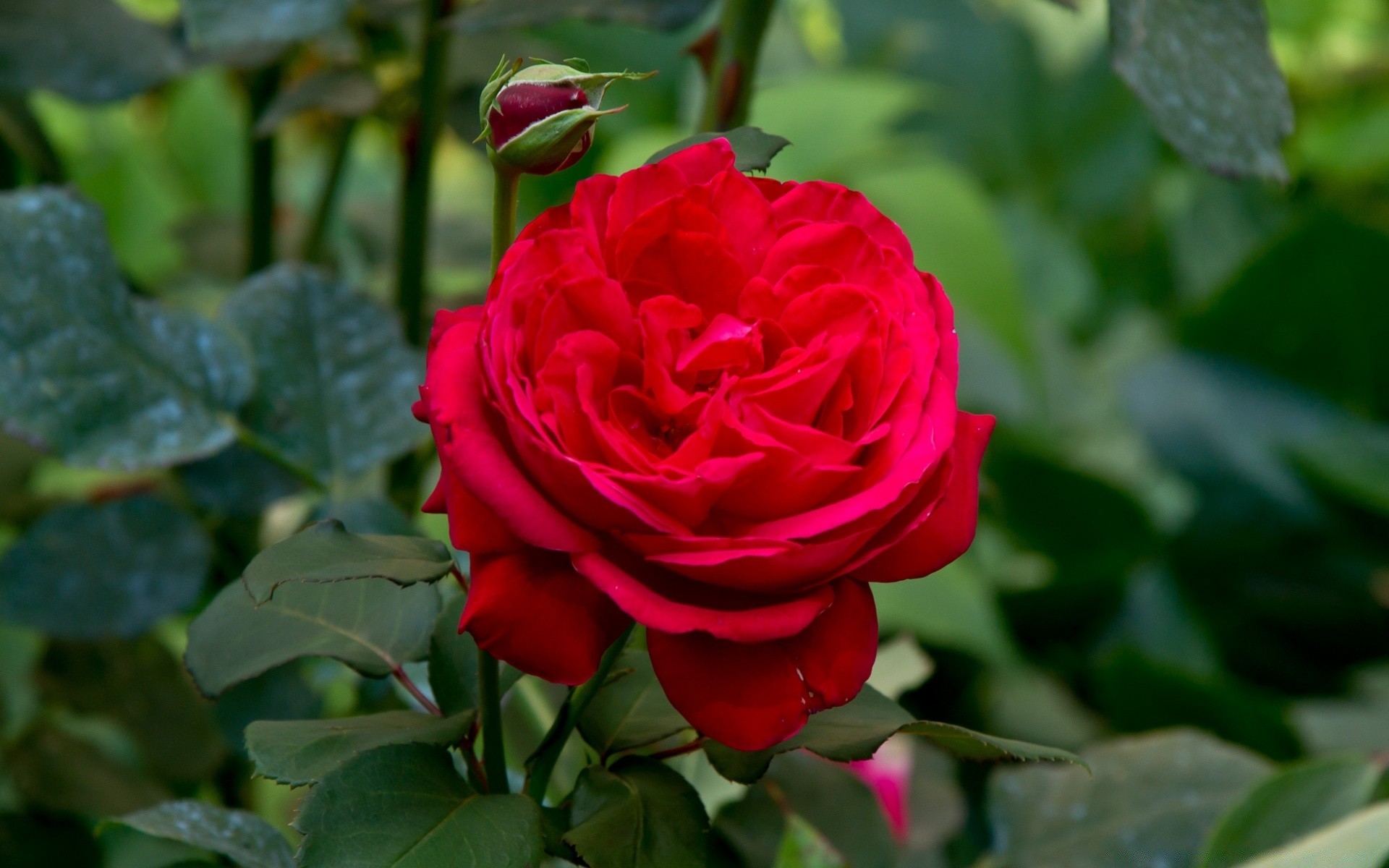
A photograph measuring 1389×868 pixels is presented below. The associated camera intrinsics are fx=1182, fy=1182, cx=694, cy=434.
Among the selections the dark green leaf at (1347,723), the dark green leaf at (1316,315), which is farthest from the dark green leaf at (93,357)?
the dark green leaf at (1316,315)

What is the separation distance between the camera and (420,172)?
0.53m

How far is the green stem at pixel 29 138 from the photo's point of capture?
531mm

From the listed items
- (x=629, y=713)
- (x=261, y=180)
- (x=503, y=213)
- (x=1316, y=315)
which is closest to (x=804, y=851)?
(x=629, y=713)

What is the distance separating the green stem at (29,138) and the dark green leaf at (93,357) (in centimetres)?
16

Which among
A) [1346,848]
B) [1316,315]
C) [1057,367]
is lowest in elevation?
[1057,367]

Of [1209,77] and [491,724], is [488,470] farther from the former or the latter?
[1209,77]

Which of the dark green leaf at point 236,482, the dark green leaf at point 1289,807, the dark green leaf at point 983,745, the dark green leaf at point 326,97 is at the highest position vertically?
the dark green leaf at point 983,745

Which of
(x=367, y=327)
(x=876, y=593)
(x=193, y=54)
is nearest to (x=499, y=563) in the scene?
(x=367, y=327)

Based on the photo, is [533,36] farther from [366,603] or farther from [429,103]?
[366,603]

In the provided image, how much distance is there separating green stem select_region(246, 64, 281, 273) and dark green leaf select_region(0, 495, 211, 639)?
176mm

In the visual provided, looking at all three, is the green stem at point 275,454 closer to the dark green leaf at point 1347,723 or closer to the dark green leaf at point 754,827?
the dark green leaf at point 754,827

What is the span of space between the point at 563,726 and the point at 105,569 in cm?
28

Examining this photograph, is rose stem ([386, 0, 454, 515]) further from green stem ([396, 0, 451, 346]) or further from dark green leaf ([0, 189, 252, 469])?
dark green leaf ([0, 189, 252, 469])

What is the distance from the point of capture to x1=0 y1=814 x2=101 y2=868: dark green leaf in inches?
19.2
